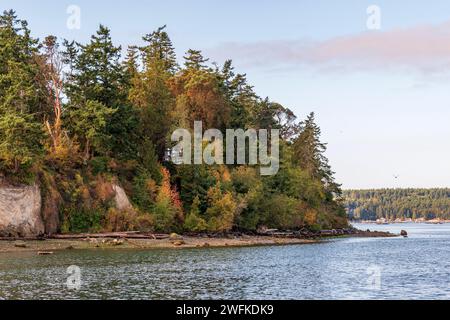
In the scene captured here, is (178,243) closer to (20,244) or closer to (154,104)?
(20,244)

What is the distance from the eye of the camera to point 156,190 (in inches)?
3438

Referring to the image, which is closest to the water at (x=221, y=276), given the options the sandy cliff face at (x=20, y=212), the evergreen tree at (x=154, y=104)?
the sandy cliff face at (x=20, y=212)

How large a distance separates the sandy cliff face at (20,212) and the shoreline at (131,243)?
170 centimetres

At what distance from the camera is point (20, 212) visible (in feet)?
221

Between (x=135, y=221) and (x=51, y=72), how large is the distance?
2363 centimetres

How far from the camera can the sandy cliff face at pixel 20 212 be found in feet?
217

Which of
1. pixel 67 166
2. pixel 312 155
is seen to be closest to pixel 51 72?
pixel 67 166

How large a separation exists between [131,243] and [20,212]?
13.3m

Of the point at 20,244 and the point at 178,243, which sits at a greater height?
the point at 20,244

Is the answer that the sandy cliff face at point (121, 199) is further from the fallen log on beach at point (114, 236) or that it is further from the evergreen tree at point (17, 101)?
the evergreen tree at point (17, 101)

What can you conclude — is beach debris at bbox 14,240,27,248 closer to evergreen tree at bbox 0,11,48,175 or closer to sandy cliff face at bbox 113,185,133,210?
evergreen tree at bbox 0,11,48,175

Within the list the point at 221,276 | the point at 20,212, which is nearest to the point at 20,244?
the point at 20,212

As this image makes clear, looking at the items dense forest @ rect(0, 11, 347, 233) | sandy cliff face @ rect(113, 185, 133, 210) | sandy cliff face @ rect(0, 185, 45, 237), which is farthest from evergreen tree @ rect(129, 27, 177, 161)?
sandy cliff face @ rect(0, 185, 45, 237)
